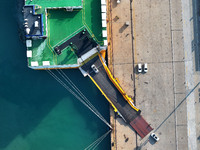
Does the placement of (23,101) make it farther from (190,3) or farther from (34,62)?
(190,3)

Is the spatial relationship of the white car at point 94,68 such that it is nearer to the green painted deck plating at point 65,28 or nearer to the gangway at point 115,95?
the gangway at point 115,95

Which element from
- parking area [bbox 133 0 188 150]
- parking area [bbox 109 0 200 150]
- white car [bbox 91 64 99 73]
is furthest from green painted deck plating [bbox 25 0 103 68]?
parking area [bbox 133 0 188 150]

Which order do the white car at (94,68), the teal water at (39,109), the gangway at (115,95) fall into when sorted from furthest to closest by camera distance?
the teal water at (39,109), the gangway at (115,95), the white car at (94,68)

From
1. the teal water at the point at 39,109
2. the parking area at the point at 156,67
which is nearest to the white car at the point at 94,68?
the teal water at the point at 39,109

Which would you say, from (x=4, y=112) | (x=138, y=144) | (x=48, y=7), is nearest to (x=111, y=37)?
(x=48, y=7)

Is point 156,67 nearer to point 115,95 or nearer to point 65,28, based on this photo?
point 115,95

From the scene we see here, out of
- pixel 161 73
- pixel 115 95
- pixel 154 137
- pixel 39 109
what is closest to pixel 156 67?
pixel 161 73
